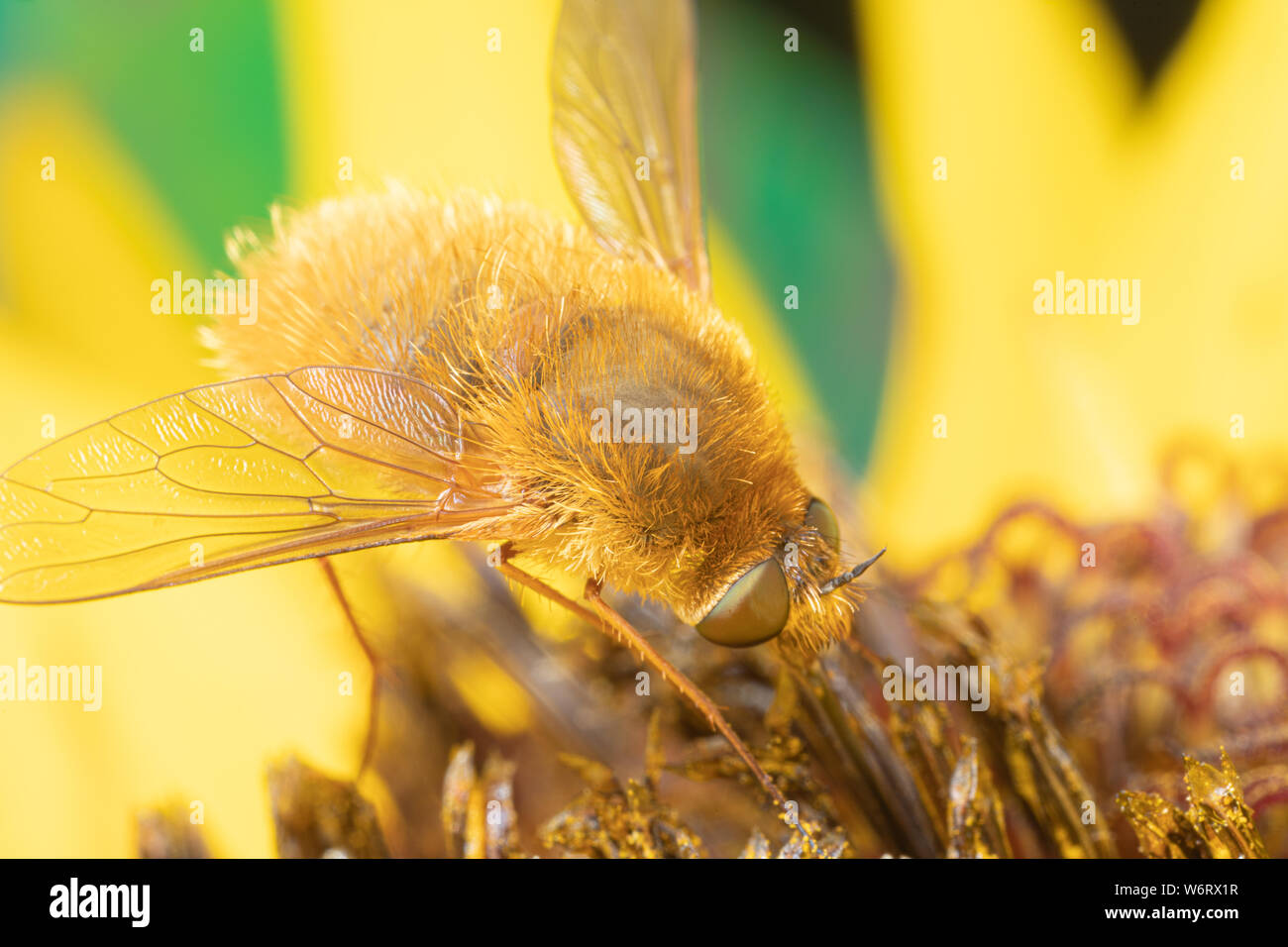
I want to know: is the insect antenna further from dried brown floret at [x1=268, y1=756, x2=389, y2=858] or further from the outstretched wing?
dried brown floret at [x1=268, y1=756, x2=389, y2=858]

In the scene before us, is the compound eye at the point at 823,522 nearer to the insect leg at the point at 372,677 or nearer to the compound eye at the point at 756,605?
the compound eye at the point at 756,605

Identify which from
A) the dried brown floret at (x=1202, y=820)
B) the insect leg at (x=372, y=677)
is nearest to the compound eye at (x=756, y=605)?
the dried brown floret at (x=1202, y=820)

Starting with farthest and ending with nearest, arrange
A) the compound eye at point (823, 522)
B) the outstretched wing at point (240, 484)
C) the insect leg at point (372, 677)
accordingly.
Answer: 1. the insect leg at point (372, 677)
2. the compound eye at point (823, 522)
3. the outstretched wing at point (240, 484)

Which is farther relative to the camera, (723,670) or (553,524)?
(723,670)
